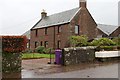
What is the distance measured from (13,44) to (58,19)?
96.6 ft

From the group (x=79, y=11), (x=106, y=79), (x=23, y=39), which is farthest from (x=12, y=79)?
(x=79, y=11)

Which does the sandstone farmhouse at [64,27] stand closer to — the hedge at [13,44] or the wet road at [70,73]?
the wet road at [70,73]

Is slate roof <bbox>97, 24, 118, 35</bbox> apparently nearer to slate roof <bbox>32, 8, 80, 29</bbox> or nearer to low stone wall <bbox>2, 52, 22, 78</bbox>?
slate roof <bbox>32, 8, 80, 29</bbox>

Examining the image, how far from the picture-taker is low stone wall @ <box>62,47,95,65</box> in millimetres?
19109

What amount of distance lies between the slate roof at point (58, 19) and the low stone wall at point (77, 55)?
1928 centimetres

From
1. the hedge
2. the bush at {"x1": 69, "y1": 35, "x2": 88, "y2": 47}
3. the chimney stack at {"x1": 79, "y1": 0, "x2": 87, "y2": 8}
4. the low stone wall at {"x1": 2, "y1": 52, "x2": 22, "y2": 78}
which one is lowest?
the low stone wall at {"x1": 2, "y1": 52, "x2": 22, "y2": 78}

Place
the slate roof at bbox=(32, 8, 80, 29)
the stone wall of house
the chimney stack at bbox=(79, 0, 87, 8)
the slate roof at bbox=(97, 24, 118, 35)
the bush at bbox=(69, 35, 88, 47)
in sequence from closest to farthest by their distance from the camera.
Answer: the bush at bbox=(69, 35, 88, 47), the stone wall of house, the slate roof at bbox=(32, 8, 80, 29), the chimney stack at bbox=(79, 0, 87, 8), the slate roof at bbox=(97, 24, 118, 35)

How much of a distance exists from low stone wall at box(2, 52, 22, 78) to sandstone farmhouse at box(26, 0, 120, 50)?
25318mm

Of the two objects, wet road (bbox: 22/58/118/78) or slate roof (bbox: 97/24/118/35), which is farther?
slate roof (bbox: 97/24/118/35)

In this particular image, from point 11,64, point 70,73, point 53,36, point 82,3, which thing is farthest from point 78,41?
point 11,64

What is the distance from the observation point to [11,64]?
593 inches

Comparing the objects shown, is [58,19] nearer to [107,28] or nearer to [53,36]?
[53,36]

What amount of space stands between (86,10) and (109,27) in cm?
1704

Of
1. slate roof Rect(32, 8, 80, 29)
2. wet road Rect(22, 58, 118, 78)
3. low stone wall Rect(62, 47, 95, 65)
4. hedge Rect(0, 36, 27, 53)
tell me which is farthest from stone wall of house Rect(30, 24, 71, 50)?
hedge Rect(0, 36, 27, 53)
